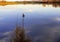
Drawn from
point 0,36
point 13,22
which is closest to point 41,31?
point 13,22

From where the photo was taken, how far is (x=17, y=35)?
1579 millimetres

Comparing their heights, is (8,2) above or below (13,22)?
above

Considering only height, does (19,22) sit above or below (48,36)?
above

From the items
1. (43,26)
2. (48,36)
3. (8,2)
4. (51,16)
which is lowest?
(48,36)

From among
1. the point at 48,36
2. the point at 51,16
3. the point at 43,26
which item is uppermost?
the point at 51,16

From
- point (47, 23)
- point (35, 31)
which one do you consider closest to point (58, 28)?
point (47, 23)

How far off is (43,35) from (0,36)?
0.55 metres

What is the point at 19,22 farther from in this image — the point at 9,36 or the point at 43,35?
the point at 43,35

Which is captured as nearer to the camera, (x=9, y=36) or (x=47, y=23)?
(x=9, y=36)

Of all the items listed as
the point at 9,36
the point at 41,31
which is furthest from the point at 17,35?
the point at 41,31

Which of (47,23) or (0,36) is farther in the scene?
(47,23)

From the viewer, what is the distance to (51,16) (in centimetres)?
167

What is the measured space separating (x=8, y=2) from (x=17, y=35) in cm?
44

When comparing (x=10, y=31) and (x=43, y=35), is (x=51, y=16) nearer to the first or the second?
(x=43, y=35)
